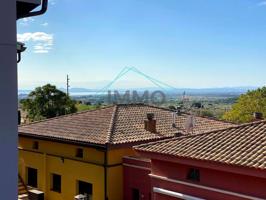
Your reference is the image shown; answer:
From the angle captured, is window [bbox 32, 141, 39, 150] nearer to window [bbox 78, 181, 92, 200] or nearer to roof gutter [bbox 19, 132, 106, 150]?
roof gutter [bbox 19, 132, 106, 150]

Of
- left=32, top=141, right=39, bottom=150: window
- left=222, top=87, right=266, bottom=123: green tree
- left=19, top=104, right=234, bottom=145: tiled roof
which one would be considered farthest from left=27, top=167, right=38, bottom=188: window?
left=222, top=87, right=266, bottom=123: green tree

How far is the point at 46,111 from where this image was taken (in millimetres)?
49531

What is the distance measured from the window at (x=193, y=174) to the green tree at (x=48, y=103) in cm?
3783

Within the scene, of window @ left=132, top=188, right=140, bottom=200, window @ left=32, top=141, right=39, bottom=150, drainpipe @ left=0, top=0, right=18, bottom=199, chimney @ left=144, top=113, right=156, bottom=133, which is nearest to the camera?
drainpipe @ left=0, top=0, right=18, bottom=199

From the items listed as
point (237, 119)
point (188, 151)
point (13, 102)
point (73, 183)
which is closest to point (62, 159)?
point (73, 183)

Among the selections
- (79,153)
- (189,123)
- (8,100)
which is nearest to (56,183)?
→ (79,153)

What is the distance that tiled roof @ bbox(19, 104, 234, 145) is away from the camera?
1930cm

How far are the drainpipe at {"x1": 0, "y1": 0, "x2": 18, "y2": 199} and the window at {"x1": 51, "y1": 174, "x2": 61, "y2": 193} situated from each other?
18.5 metres

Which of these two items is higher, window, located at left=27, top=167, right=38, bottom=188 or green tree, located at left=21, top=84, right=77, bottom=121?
green tree, located at left=21, top=84, right=77, bottom=121

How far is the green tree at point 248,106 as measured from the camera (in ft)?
148

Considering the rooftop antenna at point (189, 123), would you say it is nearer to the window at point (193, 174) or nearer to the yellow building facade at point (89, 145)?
the yellow building facade at point (89, 145)

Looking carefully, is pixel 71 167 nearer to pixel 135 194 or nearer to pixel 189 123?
pixel 135 194

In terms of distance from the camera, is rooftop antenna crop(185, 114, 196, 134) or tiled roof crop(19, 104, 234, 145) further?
rooftop antenna crop(185, 114, 196, 134)

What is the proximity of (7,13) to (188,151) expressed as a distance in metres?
11.1
